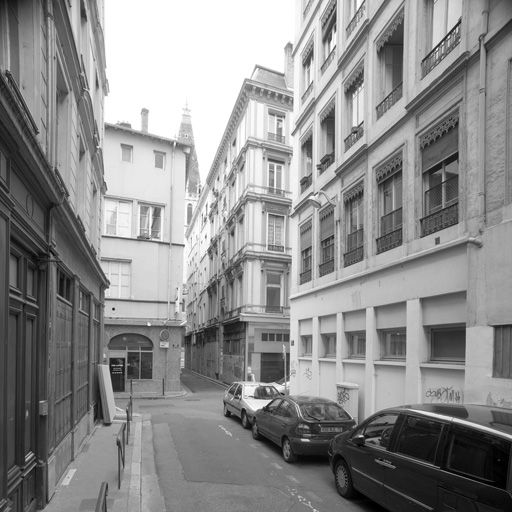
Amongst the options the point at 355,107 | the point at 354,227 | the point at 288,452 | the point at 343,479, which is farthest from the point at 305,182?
the point at 343,479

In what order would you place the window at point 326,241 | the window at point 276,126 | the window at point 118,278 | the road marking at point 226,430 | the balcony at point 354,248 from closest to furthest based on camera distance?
1. the road marking at point 226,430
2. the balcony at point 354,248
3. the window at point 326,241
4. the window at point 118,278
5. the window at point 276,126

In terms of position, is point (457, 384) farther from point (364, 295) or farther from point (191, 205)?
point (191, 205)

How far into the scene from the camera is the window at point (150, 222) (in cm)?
2791

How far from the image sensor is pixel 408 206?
12.3 metres

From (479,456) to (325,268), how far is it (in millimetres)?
12513

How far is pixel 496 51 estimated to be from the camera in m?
9.48

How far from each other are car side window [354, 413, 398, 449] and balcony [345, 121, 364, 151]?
9990 mm

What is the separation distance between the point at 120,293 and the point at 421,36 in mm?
20191

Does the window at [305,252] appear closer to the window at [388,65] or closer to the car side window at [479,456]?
the window at [388,65]

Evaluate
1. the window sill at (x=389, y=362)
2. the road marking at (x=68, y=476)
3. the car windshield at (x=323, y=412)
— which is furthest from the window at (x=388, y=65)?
the road marking at (x=68, y=476)

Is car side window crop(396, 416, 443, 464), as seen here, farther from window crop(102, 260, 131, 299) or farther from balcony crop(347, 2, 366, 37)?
window crop(102, 260, 131, 299)

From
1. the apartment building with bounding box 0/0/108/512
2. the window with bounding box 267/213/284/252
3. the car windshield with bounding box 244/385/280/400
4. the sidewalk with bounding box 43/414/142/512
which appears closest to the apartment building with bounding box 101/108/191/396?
the window with bounding box 267/213/284/252

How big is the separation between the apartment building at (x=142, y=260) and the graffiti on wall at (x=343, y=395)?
14.1 meters

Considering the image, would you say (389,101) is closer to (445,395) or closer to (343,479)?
(445,395)
